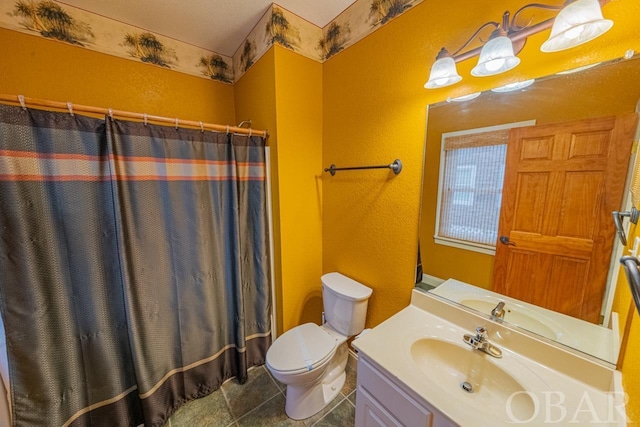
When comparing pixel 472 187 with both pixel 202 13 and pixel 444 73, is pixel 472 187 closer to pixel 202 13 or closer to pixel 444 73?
pixel 444 73

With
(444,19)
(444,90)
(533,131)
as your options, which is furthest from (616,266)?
(444,19)

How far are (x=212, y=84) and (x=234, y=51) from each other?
1.07 ft

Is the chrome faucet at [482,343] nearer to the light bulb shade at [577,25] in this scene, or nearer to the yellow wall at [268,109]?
the light bulb shade at [577,25]

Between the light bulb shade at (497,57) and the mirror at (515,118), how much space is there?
5.1 inches

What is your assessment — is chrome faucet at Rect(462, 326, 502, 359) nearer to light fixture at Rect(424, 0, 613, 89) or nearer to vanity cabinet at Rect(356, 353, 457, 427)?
vanity cabinet at Rect(356, 353, 457, 427)

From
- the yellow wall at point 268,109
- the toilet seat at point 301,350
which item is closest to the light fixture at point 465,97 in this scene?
the yellow wall at point 268,109

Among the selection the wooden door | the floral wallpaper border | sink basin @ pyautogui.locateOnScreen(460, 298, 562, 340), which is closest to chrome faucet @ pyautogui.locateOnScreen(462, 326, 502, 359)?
sink basin @ pyautogui.locateOnScreen(460, 298, 562, 340)

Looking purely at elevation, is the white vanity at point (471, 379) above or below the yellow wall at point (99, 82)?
below

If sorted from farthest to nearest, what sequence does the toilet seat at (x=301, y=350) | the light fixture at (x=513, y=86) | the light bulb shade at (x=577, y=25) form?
1. the toilet seat at (x=301, y=350)
2. the light fixture at (x=513, y=86)
3. the light bulb shade at (x=577, y=25)

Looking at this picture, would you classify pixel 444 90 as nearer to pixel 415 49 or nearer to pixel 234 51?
pixel 415 49

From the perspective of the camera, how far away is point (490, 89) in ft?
3.21

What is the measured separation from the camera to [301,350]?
1.38 metres

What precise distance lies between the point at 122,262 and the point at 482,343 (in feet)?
5.61

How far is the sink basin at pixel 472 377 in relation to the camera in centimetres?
81
